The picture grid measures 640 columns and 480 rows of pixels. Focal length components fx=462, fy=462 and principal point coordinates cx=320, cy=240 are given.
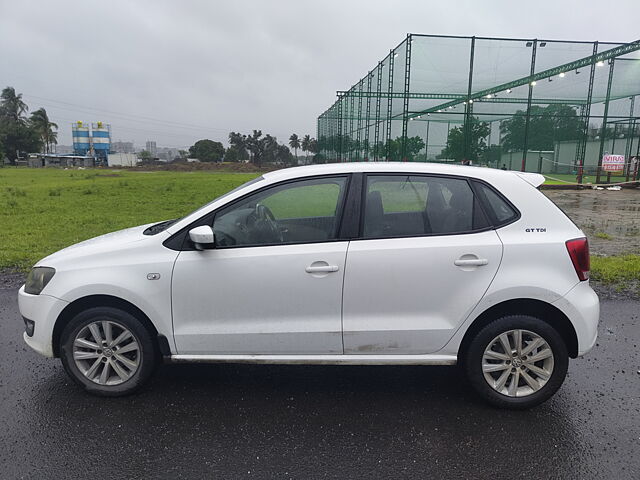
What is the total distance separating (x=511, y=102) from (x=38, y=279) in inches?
970

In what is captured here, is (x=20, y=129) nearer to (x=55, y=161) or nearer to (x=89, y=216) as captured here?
(x=55, y=161)

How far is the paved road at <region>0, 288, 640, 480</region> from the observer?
8.62 feet

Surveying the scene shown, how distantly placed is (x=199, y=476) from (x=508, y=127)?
84.2ft

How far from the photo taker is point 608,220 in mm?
11938

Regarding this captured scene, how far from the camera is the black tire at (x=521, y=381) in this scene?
312 cm

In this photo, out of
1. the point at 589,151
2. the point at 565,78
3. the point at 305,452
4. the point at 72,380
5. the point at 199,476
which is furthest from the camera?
the point at 589,151

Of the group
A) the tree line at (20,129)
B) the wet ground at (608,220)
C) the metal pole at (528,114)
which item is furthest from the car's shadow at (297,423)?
the tree line at (20,129)

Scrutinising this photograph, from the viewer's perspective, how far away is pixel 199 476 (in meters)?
2.54

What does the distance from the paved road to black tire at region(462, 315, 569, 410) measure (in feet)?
Answer: 0.31

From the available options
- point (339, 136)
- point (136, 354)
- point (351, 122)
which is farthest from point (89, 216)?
point (339, 136)

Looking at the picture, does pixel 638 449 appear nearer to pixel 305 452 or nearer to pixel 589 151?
pixel 305 452

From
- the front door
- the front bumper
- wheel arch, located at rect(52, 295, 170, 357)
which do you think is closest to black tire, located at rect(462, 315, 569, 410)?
the front door

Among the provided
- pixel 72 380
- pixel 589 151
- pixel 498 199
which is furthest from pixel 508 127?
pixel 72 380

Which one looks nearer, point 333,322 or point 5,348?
point 333,322
